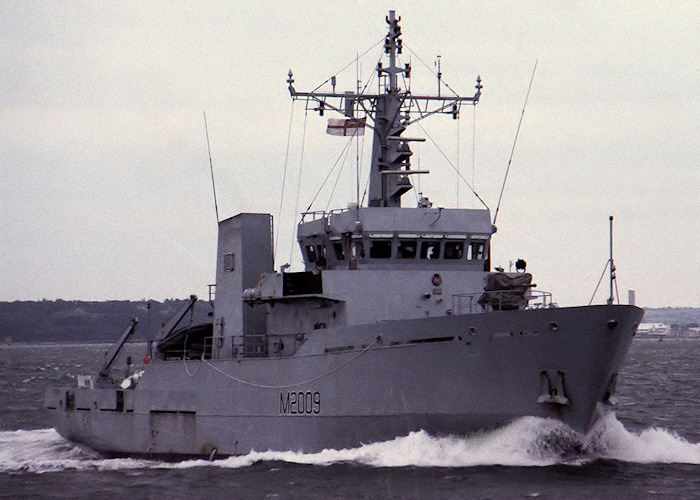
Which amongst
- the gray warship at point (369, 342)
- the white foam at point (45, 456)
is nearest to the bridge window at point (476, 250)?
the gray warship at point (369, 342)

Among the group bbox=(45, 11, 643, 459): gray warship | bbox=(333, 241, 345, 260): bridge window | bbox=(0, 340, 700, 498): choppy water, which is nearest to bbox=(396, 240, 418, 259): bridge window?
bbox=(45, 11, 643, 459): gray warship

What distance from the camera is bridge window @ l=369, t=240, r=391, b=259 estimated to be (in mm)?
22016

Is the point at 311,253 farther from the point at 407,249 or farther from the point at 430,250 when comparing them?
the point at 430,250

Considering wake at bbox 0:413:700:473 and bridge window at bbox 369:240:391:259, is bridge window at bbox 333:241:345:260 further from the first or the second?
wake at bbox 0:413:700:473

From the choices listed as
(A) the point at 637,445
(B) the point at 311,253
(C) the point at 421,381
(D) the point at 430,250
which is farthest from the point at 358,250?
→ (A) the point at 637,445

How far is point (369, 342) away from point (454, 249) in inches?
148

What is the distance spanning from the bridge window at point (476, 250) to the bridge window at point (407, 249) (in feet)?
4.20

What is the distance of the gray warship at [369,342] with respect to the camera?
1833cm

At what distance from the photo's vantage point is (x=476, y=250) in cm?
2269

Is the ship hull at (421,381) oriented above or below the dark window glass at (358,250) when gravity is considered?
below

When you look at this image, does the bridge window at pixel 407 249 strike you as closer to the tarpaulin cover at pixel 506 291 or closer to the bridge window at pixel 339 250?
the bridge window at pixel 339 250

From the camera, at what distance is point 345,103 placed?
24.5 metres

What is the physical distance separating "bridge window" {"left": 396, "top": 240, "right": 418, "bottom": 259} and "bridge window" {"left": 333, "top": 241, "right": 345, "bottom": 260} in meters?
1.32

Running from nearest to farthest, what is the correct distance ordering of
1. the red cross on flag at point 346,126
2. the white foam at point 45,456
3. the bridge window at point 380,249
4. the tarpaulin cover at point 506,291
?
the tarpaulin cover at point 506,291, the bridge window at point 380,249, the red cross on flag at point 346,126, the white foam at point 45,456
